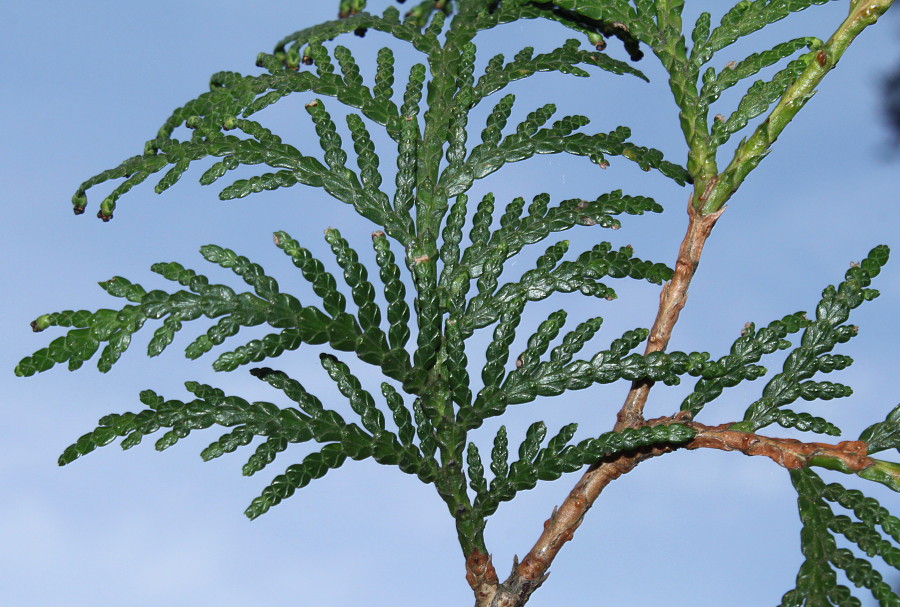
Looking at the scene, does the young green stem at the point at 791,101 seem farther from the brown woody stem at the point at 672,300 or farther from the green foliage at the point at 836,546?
the green foliage at the point at 836,546

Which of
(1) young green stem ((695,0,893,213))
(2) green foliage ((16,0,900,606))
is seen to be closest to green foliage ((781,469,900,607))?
(2) green foliage ((16,0,900,606))

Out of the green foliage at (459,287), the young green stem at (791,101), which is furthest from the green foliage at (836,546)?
the young green stem at (791,101)

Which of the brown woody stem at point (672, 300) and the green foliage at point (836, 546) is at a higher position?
the brown woody stem at point (672, 300)

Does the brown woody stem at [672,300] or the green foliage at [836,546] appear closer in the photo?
the green foliage at [836,546]

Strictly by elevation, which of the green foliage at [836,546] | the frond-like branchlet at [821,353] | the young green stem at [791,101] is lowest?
the green foliage at [836,546]

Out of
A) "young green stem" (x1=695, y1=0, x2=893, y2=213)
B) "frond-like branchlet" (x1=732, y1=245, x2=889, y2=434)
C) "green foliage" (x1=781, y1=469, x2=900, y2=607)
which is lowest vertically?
"green foliage" (x1=781, y1=469, x2=900, y2=607)

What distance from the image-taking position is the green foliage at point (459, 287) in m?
2.75

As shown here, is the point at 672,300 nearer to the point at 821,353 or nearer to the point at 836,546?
the point at 821,353

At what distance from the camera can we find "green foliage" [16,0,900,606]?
9.03ft

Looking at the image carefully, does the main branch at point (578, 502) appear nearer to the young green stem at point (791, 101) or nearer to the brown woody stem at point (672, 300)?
the brown woody stem at point (672, 300)

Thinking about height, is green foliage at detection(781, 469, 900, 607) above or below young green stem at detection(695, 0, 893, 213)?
below

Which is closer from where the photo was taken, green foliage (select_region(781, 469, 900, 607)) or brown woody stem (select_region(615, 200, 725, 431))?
green foliage (select_region(781, 469, 900, 607))

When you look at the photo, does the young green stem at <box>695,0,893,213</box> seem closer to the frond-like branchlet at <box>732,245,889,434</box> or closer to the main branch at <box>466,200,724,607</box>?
the main branch at <box>466,200,724,607</box>

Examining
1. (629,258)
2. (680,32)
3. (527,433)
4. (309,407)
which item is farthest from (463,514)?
(680,32)
